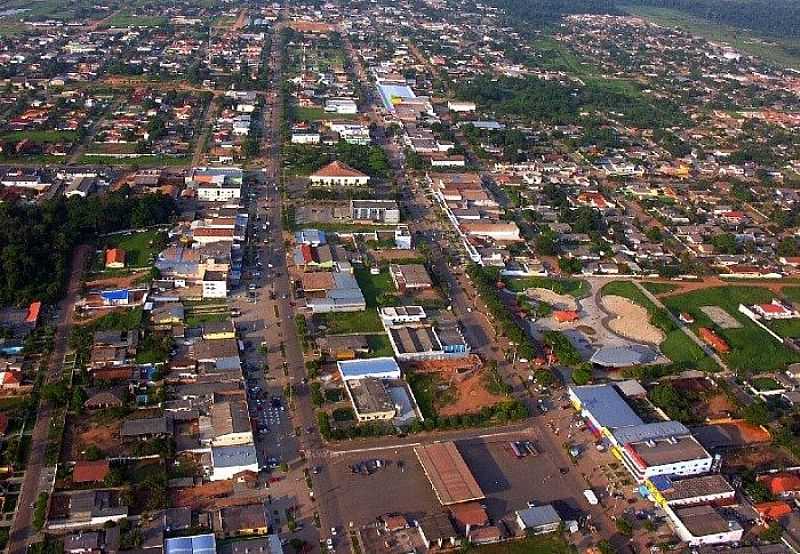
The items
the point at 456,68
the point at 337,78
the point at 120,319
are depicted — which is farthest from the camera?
the point at 456,68

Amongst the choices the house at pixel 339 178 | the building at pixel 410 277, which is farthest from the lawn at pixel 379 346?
the house at pixel 339 178

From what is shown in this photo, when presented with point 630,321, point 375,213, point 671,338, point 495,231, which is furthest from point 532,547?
point 375,213

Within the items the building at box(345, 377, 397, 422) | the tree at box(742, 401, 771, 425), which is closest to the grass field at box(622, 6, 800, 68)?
the tree at box(742, 401, 771, 425)

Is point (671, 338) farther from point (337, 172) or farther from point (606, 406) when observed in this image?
point (337, 172)

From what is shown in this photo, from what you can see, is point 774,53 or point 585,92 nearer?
point 585,92

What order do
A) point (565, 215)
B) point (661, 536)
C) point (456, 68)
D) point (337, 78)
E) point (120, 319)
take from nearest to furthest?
point (661, 536) → point (120, 319) → point (565, 215) → point (337, 78) → point (456, 68)

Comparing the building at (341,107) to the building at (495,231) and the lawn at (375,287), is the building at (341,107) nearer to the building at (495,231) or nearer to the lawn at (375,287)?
the building at (495,231)

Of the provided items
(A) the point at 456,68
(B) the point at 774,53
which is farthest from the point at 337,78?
(B) the point at 774,53

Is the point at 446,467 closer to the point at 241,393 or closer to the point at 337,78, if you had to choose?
the point at 241,393
